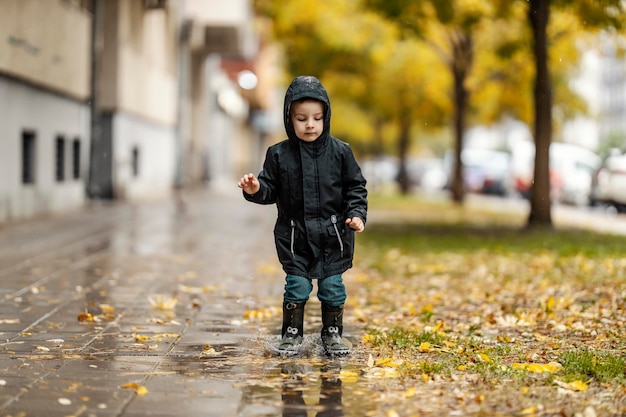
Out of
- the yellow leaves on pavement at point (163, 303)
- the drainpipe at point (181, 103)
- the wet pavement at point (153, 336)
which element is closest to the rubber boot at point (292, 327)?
the wet pavement at point (153, 336)

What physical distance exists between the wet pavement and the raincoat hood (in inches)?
52.3

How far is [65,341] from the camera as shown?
726 centimetres

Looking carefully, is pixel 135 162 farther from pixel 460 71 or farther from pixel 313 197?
pixel 313 197

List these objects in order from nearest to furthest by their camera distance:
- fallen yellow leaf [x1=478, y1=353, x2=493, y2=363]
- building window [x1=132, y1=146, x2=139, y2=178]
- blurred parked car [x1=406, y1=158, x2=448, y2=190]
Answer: fallen yellow leaf [x1=478, y1=353, x2=493, y2=363] < building window [x1=132, y1=146, x2=139, y2=178] < blurred parked car [x1=406, y1=158, x2=448, y2=190]

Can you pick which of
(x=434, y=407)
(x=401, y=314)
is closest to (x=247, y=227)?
(x=401, y=314)

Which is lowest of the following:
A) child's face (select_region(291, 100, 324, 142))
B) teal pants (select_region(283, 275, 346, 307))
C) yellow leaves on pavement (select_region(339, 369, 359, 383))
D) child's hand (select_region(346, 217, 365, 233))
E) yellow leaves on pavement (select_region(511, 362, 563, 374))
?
yellow leaves on pavement (select_region(339, 369, 359, 383))

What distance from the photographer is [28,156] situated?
19469 millimetres

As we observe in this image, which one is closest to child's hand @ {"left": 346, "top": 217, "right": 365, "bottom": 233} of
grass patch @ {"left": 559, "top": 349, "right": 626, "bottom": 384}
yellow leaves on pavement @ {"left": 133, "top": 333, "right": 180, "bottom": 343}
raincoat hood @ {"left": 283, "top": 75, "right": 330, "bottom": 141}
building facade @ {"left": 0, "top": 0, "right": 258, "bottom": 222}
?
raincoat hood @ {"left": 283, "top": 75, "right": 330, "bottom": 141}

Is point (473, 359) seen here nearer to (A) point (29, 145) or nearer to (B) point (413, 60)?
(A) point (29, 145)

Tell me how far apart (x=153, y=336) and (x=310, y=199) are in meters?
1.54

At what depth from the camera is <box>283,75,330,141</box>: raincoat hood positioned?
668cm

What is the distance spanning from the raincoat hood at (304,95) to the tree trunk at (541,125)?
12.2 meters

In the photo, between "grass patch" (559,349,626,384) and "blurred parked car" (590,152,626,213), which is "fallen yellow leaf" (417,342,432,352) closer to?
"grass patch" (559,349,626,384)

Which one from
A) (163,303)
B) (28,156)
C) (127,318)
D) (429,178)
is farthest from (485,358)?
(429,178)
